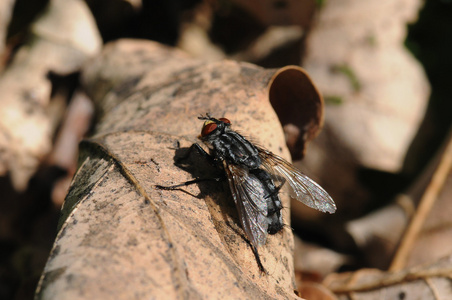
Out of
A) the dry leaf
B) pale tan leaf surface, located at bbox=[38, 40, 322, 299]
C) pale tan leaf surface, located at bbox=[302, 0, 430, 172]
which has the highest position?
pale tan leaf surface, located at bbox=[302, 0, 430, 172]

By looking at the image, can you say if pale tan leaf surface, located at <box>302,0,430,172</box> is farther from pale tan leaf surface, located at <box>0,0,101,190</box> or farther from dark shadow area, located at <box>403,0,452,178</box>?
pale tan leaf surface, located at <box>0,0,101,190</box>

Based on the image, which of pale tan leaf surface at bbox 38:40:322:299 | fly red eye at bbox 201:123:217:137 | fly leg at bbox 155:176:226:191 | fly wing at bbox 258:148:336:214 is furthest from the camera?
fly wing at bbox 258:148:336:214

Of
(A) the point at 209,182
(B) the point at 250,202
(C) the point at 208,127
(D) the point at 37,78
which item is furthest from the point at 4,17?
(B) the point at 250,202

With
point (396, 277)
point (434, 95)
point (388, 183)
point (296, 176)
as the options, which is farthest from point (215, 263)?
point (434, 95)

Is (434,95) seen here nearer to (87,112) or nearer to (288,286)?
(288,286)

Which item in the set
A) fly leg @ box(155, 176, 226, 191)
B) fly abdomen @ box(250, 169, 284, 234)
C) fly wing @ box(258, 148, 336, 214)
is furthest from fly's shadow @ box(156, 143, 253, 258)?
fly wing @ box(258, 148, 336, 214)

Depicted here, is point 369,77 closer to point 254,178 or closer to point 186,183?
point 254,178

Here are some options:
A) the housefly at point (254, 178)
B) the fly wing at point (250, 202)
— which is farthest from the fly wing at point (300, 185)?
the fly wing at point (250, 202)
